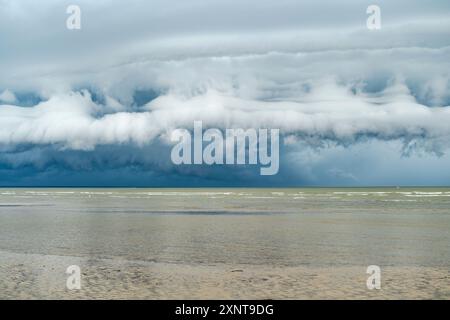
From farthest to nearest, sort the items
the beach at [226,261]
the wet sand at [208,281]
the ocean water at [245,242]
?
the ocean water at [245,242] < the beach at [226,261] < the wet sand at [208,281]

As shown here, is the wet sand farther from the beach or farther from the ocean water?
the ocean water

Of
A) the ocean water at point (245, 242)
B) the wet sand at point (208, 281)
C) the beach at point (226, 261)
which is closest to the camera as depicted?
the wet sand at point (208, 281)

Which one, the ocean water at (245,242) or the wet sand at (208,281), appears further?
the ocean water at (245,242)

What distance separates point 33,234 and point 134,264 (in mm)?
13147

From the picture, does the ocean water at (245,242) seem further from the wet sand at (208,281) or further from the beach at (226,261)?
the wet sand at (208,281)

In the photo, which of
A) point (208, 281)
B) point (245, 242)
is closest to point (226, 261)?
point (208, 281)

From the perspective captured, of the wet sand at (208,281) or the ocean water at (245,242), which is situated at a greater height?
the ocean water at (245,242)

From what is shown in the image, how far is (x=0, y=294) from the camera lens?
1417 cm

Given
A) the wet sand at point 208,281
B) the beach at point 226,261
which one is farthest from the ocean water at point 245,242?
the wet sand at point 208,281

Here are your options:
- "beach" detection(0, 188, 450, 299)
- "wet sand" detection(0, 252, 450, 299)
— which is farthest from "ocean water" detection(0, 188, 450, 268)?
"wet sand" detection(0, 252, 450, 299)

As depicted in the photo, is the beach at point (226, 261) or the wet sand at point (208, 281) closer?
the wet sand at point (208, 281)
